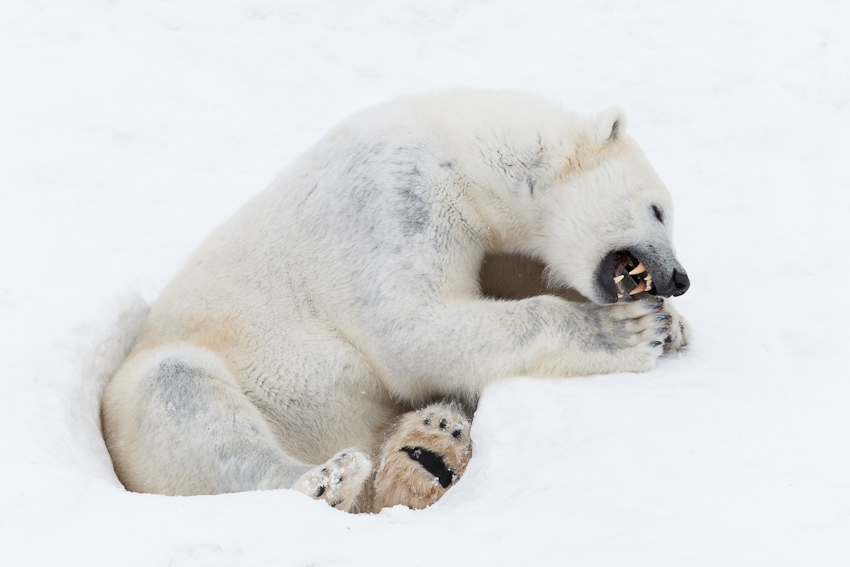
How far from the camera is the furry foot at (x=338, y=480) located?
2658 mm

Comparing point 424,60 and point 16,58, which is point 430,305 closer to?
point 424,60

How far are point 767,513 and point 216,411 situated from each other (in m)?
2.14

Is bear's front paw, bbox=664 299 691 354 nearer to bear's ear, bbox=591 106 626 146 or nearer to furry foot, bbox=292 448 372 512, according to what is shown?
bear's ear, bbox=591 106 626 146

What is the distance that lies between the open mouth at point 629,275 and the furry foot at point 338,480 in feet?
4.79

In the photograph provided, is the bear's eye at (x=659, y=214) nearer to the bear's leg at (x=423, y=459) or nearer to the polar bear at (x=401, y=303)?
the polar bear at (x=401, y=303)

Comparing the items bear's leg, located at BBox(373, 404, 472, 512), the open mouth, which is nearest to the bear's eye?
the open mouth

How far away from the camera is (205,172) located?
575 centimetres

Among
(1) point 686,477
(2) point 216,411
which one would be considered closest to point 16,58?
(2) point 216,411

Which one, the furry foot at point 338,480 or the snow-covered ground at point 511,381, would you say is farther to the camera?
the furry foot at point 338,480

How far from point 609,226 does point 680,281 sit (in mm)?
410

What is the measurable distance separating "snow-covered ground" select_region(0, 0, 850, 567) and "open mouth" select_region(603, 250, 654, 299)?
1.27ft

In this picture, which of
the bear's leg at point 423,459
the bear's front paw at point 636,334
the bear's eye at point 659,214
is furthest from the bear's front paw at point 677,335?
the bear's leg at point 423,459

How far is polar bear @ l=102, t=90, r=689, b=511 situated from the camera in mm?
3088

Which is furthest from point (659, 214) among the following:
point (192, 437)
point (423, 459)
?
point (192, 437)
